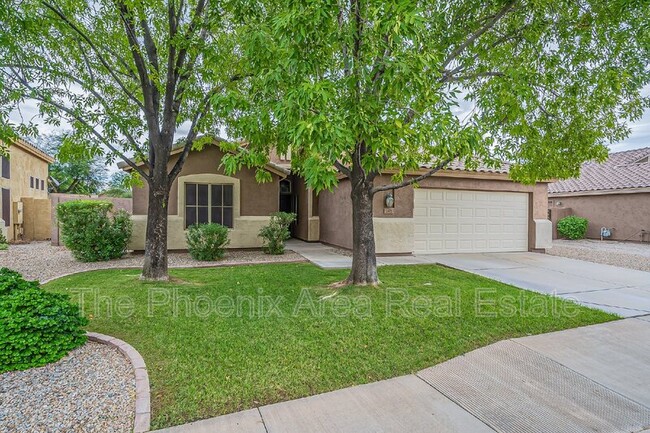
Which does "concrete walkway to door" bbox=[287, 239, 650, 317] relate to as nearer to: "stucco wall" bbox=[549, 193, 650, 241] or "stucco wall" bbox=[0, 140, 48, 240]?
"stucco wall" bbox=[549, 193, 650, 241]

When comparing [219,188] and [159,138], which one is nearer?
[159,138]

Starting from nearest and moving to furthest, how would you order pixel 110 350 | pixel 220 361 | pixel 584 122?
pixel 220 361 → pixel 110 350 → pixel 584 122

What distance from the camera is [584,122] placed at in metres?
6.69

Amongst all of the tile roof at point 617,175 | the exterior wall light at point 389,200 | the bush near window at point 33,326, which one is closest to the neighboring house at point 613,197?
the tile roof at point 617,175

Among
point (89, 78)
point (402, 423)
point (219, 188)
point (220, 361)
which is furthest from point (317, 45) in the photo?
point (219, 188)

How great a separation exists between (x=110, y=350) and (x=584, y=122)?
8.42 m

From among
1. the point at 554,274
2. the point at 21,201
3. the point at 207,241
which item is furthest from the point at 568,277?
the point at 21,201

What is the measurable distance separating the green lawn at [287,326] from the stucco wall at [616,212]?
46.7 feet

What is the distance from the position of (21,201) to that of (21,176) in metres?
1.65

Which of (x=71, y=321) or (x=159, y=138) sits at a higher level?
(x=159, y=138)

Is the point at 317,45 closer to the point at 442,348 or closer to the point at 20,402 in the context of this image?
the point at 442,348

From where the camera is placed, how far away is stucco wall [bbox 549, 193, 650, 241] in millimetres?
16609

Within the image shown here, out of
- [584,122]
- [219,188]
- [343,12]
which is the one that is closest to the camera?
[343,12]

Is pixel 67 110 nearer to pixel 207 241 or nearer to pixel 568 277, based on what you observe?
pixel 207 241
